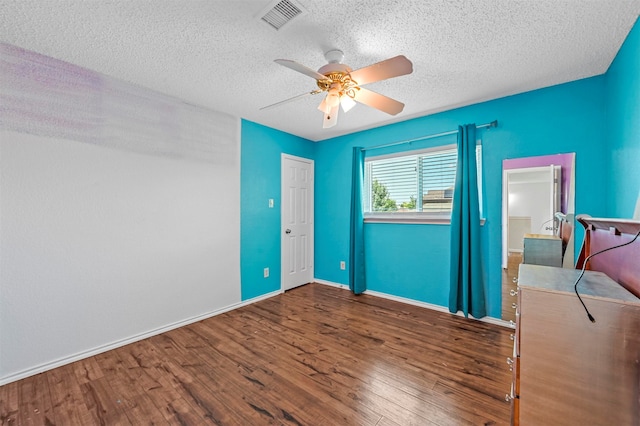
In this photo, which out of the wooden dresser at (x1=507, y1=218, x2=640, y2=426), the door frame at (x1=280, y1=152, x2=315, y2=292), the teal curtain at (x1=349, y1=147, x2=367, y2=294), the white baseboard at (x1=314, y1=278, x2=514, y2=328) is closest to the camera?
the wooden dresser at (x1=507, y1=218, x2=640, y2=426)

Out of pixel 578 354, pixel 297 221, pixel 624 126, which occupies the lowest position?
pixel 578 354

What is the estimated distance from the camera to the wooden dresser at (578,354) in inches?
37.8

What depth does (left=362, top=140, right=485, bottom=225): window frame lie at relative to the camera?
2865mm

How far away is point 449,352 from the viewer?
221cm

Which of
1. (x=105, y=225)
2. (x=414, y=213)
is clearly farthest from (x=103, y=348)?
(x=414, y=213)

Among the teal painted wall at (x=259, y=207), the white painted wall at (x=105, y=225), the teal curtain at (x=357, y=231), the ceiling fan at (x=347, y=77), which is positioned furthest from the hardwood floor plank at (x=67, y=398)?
the teal curtain at (x=357, y=231)

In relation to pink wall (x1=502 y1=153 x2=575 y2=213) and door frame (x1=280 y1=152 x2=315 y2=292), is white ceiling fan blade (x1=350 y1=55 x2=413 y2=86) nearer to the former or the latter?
pink wall (x1=502 y1=153 x2=575 y2=213)

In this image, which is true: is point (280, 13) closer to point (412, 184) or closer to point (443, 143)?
point (443, 143)

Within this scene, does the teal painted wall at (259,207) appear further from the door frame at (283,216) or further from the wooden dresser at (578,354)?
the wooden dresser at (578,354)

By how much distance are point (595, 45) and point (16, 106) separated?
4.13 metres

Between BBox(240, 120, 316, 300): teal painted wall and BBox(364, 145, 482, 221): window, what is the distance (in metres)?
1.34

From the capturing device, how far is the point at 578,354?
1019 millimetres

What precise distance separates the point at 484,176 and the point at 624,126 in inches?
42.5

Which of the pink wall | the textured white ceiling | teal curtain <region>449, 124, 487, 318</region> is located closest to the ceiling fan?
the textured white ceiling
